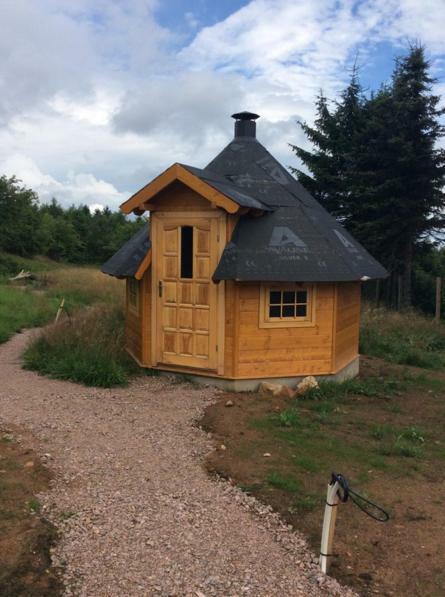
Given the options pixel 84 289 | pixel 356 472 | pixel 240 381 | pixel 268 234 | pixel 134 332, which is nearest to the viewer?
pixel 356 472

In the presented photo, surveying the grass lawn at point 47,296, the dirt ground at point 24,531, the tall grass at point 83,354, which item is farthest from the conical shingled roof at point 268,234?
the grass lawn at point 47,296

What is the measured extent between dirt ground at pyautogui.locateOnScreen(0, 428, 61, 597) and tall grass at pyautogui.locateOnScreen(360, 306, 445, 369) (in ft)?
32.3

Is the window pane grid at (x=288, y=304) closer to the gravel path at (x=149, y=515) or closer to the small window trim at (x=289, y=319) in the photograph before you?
the small window trim at (x=289, y=319)

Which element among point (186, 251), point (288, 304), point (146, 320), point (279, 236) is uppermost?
point (279, 236)

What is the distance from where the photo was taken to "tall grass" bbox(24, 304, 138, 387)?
9102 mm

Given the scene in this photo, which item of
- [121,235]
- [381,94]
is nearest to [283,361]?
[381,94]

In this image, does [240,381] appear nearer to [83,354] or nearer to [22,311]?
[83,354]

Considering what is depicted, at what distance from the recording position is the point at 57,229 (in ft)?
151

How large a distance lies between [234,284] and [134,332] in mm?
2669

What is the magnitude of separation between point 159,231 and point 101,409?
3.27m

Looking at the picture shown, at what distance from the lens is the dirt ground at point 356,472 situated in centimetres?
412

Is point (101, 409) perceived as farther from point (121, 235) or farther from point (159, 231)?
point (121, 235)

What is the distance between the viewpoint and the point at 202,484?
17.6 ft

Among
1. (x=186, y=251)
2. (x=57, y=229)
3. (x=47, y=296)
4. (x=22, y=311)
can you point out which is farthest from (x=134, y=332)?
(x=57, y=229)
